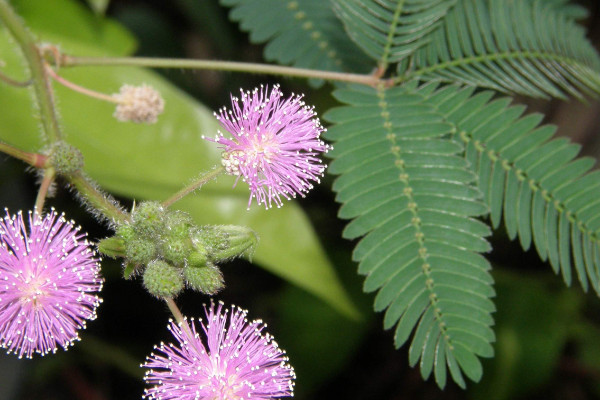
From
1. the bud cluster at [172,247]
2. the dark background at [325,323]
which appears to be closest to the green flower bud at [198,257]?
the bud cluster at [172,247]

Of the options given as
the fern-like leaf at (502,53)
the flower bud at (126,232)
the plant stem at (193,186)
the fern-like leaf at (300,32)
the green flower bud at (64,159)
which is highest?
the fern-like leaf at (300,32)

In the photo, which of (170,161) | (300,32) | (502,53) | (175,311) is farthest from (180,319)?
(502,53)

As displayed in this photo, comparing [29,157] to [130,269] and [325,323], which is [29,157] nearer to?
[130,269]

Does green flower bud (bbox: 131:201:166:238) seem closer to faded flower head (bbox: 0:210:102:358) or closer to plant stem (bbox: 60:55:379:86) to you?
faded flower head (bbox: 0:210:102:358)

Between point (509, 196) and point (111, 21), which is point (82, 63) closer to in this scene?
point (111, 21)

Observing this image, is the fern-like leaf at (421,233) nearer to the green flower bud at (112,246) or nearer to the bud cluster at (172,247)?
the bud cluster at (172,247)

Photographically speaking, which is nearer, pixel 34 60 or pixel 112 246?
pixel 112 246

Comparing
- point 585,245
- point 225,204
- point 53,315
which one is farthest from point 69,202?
point 585,245
